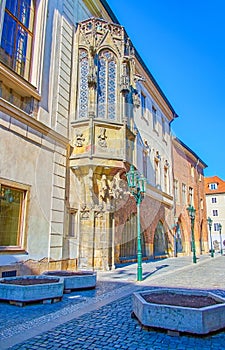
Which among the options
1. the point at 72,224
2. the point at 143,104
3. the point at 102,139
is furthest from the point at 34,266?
the point at 143,104

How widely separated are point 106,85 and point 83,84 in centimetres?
105

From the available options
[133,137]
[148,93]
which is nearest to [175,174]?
[148,93]

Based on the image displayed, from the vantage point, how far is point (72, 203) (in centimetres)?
1211

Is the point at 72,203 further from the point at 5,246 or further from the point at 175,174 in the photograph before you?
the point at 175,174

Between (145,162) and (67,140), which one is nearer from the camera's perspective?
(67,140)

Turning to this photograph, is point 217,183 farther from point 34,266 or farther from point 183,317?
point 183,317

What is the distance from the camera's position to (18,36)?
33.7 feet

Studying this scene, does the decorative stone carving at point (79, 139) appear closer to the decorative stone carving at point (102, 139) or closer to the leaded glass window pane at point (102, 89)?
the decorative stone carving at point (102, 139)

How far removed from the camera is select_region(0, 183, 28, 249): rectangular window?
8.77m

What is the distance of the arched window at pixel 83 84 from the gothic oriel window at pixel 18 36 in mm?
2888

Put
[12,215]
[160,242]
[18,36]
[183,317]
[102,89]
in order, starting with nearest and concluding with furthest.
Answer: [183,317] → [12,215] → [18,36] → [102,89] → [160,242]

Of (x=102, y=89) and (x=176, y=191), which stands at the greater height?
(x=102, y=89)

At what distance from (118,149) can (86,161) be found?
152 centimetres

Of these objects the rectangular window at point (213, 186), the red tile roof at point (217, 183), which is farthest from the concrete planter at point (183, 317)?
the rectangular window at point (213, 186)
